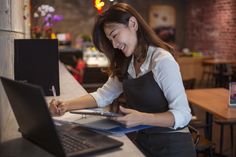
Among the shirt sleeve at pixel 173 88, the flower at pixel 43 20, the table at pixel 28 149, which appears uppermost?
the flower at pixel 43 20

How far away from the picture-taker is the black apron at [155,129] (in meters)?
1.55

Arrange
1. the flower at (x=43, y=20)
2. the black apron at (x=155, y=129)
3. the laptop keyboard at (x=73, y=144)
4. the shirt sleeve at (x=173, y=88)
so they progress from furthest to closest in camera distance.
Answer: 1. the flower at (x=43, y=20)
2. the black apron at (x=155, y=129)
3. the shirt sleeve at (x=173, y=88)
4. the laptop keyboard at (x=73, y=144)

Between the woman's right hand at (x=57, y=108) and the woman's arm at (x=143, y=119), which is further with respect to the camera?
the woman's right hand at (x=57, y=108)

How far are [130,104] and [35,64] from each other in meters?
0.70

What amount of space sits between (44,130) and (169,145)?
762mm

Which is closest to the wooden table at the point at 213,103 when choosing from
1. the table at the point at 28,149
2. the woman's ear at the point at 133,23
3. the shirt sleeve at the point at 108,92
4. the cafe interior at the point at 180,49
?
the cafe interior at the point at 180,49

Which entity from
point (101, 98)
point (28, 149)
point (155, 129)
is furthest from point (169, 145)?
point (28, 149)

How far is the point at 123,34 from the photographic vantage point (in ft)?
5.15

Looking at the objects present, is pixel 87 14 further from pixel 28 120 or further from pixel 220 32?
pixel 28 120

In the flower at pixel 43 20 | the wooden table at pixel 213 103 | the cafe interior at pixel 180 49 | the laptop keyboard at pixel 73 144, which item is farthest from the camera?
the flower at pixel 43 20

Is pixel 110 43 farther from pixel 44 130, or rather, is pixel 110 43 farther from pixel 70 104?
pixel 44 130

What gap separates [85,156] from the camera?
1067mm

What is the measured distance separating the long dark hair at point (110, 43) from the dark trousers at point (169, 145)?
343 millimetres

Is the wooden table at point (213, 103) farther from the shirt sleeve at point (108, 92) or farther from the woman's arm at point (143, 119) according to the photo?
the woman's arm at point (143, 119)
